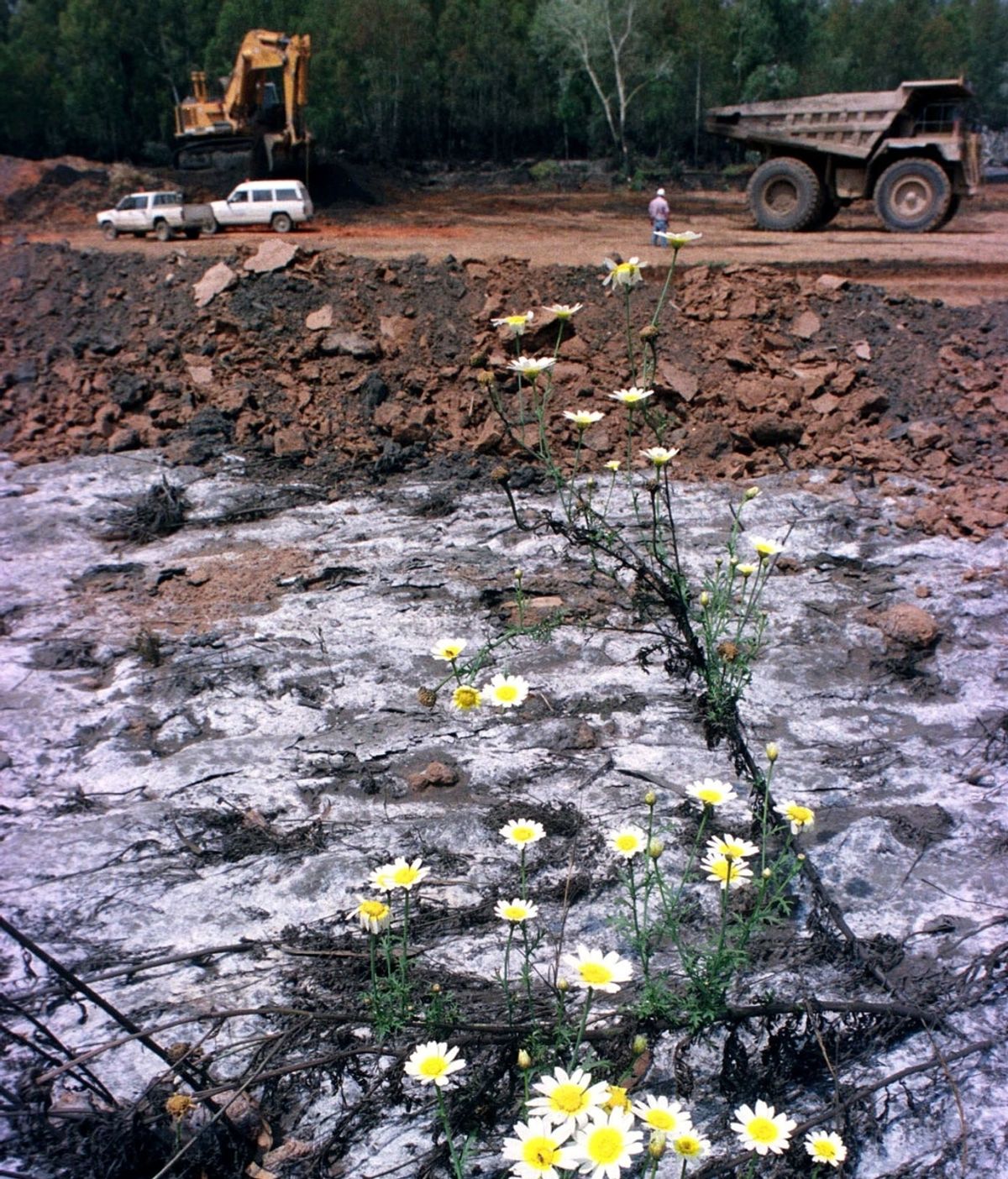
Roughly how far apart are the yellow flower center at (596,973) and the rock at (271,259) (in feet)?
28.3

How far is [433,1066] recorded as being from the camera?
7.34ft

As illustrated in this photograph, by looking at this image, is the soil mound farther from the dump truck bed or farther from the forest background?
the forest background

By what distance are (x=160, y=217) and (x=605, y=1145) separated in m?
19.0

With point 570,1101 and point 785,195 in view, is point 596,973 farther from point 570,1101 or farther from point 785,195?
point 785,195

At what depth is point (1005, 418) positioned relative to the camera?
24.4ft

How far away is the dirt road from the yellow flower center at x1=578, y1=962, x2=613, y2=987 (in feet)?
29.3

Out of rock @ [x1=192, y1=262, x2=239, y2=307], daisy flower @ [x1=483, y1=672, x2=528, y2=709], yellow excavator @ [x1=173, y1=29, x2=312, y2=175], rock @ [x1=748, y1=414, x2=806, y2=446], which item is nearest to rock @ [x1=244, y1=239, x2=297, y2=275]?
rock @ [x1=192, y1=262, x2=239, y2=307]

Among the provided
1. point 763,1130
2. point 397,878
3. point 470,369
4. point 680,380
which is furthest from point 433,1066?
point 470,369

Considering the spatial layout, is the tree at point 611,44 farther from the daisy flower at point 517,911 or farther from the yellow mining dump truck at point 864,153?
the daisy flower at point 517,911

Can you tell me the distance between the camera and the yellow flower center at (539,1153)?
6.14ft

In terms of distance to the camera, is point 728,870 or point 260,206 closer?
point 728,870

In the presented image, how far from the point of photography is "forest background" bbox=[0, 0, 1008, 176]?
35406 millimetres

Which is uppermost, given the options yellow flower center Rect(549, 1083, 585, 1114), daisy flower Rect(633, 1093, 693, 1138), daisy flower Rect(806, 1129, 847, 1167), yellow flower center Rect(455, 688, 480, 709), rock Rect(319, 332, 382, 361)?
rock Rect(319, 332, 382, 361)

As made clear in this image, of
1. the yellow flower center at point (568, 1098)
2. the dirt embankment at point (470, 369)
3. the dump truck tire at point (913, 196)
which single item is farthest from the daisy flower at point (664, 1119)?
the dump truck tire at point (913, 196)
